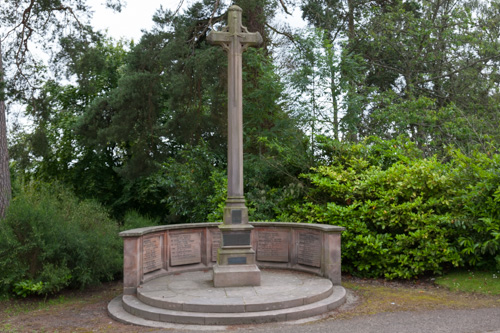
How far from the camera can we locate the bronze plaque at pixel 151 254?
8.58 meters

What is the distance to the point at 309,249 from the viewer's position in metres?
9.26

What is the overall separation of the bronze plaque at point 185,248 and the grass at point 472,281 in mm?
4800

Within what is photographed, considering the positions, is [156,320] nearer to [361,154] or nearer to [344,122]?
[361,154]

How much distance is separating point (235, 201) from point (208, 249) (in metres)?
2.12

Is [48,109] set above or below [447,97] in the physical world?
below

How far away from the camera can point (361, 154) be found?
38.2 feet

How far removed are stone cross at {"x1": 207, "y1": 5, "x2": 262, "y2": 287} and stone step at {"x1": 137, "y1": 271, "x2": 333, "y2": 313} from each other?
26 centimetres

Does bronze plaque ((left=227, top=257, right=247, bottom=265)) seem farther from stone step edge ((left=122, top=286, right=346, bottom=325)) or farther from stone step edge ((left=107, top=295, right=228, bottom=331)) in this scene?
stone step edge ((left=107, top=295, right=228, bottom=331))

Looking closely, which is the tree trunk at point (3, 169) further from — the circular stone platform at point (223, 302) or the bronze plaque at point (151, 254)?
the circular stone platform at point (223, 302)

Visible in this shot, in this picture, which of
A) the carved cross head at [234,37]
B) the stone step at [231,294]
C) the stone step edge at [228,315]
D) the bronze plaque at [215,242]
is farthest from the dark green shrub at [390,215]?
the carved cross head at [234,37]

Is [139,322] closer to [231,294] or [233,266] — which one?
[231,294]

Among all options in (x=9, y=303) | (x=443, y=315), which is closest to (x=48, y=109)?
(x=9, y=303)

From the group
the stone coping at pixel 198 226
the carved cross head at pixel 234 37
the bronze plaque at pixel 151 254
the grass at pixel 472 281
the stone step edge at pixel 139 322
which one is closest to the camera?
the stone step edge at pixel 139 322

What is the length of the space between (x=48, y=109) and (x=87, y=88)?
5.07 feet
